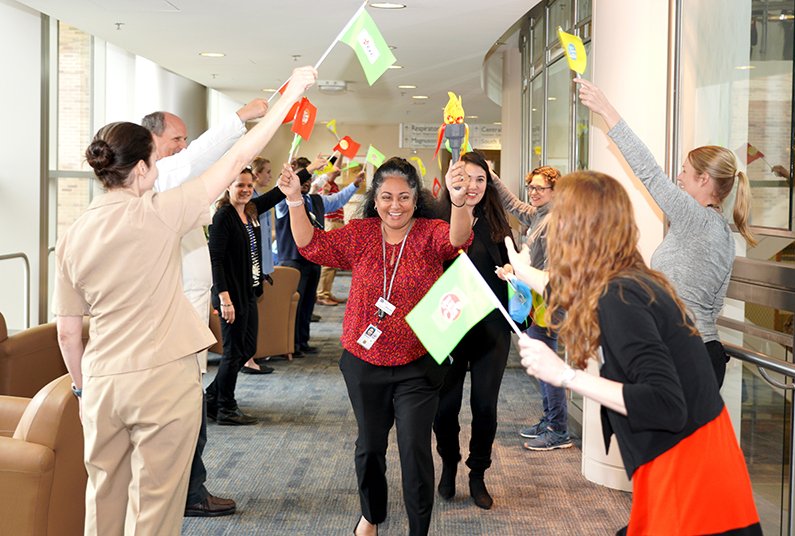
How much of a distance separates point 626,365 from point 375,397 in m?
1.36

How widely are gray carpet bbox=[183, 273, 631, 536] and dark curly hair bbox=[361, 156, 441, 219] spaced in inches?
58.4

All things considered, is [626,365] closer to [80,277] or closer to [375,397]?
[375,397]

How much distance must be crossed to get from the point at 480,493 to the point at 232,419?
6.68 feet

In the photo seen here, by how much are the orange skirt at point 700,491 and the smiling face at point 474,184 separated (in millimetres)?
1891

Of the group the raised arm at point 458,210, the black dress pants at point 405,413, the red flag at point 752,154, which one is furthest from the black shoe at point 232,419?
the red flag at point 752,154

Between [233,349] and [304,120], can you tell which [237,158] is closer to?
[304,120]

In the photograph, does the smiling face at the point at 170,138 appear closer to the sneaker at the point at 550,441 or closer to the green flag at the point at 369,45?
the green flag at the point at 369,45

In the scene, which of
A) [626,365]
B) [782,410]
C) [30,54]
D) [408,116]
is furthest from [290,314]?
[408,116]

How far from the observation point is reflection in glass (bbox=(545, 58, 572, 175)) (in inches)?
234

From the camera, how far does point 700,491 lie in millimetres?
1502

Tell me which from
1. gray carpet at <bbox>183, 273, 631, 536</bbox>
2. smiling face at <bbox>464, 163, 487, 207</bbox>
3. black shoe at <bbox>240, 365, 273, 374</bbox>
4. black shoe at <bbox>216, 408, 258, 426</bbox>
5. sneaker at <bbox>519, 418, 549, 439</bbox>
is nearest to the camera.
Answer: gray carpet at <bbox>183, 273, 631, 536</bbox>

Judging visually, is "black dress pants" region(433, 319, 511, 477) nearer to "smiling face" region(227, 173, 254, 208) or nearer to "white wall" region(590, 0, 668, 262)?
"white wall" region(590, 0, 668, 262)

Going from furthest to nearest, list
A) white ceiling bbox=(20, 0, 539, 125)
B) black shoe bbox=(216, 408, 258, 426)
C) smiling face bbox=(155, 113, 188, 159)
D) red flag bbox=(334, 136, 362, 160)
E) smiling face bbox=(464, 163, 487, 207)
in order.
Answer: white ceiling bbox=(20, 0, 539, 125) → red flag bbox=(334, 136, 362, 160) → black shoe bbox=(216, 408, 258, 426) → smiling face bbox=(464, 163, 487, 207) → smiling face bbox=(155, 113, 188, 159)

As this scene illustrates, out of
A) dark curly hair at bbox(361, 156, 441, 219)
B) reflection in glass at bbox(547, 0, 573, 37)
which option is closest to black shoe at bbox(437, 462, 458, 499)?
dark curly hair at bbox(361, 156, 441, 219)
